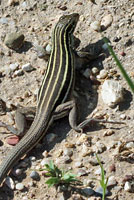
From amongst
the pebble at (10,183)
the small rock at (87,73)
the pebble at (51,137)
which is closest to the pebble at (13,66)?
the small rock at (87,73)

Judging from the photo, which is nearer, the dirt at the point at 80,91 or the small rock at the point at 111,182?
the small rock at the point at 111,182

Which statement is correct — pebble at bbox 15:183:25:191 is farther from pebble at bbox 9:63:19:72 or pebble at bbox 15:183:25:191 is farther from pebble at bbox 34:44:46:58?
pebble at bbox 34:44:46:58

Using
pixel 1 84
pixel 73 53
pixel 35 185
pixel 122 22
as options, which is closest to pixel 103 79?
pixel 73 53

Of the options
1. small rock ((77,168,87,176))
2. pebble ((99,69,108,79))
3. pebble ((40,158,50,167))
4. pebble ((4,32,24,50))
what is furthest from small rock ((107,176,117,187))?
pebble ((4,32,24,50))

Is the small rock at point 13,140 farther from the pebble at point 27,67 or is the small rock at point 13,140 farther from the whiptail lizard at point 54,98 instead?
the pebble at point 27,67

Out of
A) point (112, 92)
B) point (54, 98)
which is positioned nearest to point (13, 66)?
Result: point (54, 98)

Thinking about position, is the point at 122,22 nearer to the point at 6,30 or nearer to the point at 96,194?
the point at 6,30
